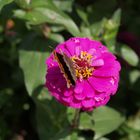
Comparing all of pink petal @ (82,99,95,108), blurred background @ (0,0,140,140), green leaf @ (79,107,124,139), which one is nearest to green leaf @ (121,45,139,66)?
blurred background @ (0,0,140,140)

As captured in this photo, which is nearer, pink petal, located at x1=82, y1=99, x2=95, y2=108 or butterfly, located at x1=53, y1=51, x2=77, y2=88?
butterfly, located at x1=53, y1=51, x2=77, y2=88

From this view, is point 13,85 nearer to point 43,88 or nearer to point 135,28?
point 43,88

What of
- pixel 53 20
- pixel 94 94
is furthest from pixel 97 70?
pixel 53 20

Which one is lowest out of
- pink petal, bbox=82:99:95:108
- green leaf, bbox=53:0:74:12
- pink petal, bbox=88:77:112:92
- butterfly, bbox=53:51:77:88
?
green leaf, bbox=53:0:74:12

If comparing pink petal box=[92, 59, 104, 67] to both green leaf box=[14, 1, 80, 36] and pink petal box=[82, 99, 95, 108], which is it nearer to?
pink petal box=[82, 99, 95, 108]

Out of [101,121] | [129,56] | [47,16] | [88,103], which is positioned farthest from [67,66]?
[129,56]

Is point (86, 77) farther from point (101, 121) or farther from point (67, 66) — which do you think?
point (101, 121)
